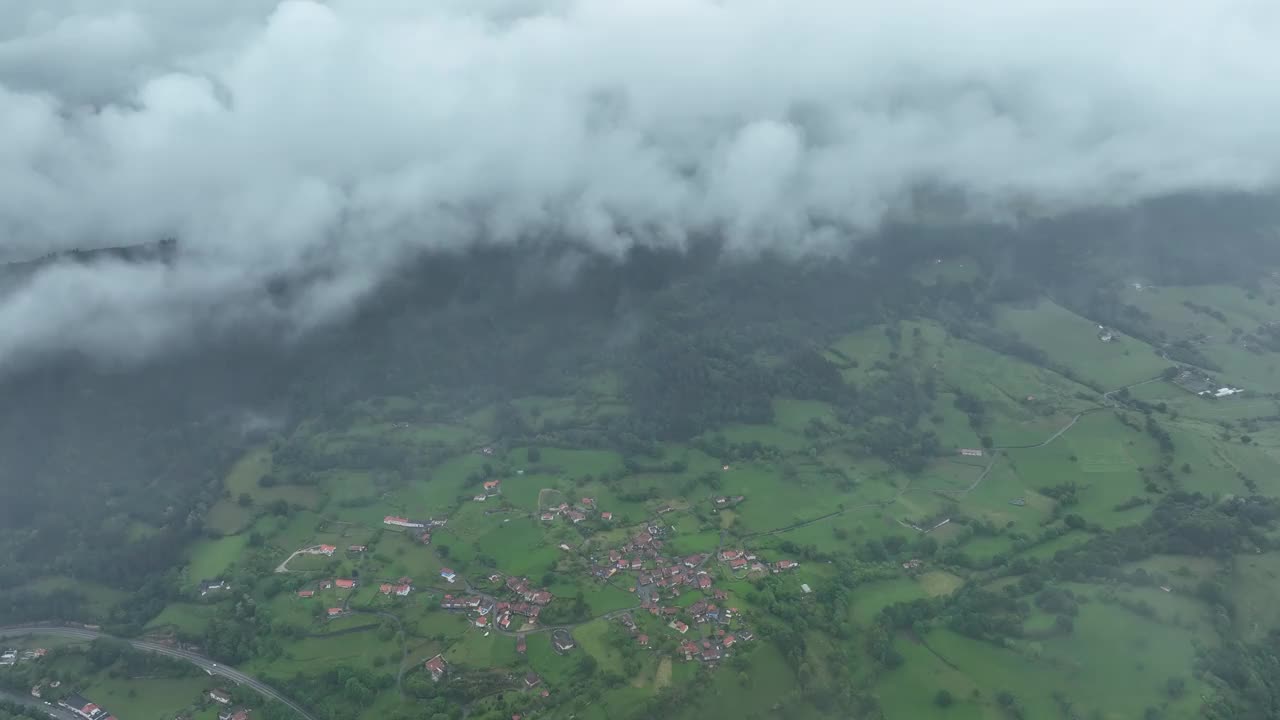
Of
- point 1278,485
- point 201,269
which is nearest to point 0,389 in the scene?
point 201,269

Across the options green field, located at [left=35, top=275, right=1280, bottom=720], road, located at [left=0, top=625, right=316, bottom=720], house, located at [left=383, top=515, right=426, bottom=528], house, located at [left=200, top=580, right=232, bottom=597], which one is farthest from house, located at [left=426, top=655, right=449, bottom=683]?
house, located at [left=200, top=580, right=232, bottom=597]

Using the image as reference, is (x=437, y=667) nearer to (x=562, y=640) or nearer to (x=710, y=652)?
(x=562, y=640)

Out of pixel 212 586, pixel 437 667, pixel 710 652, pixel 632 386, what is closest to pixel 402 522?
pixel 212 586

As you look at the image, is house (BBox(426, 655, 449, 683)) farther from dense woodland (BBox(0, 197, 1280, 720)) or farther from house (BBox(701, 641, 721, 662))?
house (BBox(701, 641, 721, 662))

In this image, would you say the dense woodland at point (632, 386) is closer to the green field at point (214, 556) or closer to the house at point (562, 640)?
the green field at point (214, 556)

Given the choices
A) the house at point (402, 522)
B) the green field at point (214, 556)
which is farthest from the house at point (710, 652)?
A: the green field at point (214, 556)

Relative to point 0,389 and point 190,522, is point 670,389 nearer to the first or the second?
point 190,522
